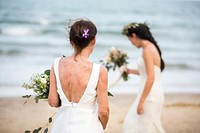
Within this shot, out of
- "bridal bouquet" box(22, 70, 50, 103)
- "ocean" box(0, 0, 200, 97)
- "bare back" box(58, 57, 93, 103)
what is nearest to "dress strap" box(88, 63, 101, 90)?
"bare back" box(58, 57, 93, 103)

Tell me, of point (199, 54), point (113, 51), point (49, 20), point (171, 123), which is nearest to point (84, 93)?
point (113, 51)

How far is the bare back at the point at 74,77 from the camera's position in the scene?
3.34m

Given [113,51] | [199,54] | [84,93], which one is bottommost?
[199,54]

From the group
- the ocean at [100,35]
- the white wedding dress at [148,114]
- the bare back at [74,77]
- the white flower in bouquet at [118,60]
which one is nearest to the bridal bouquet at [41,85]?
the bare back at [74,77]

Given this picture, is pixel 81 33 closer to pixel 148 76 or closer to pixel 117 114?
pixel 148 76

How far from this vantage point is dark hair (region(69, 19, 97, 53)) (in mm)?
3301


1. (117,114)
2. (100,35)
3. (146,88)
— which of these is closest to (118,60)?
(146,88)

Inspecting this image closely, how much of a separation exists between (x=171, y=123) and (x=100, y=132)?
195 inches

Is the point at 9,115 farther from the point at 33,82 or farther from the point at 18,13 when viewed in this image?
the point at 18,13

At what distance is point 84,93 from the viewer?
336 cm

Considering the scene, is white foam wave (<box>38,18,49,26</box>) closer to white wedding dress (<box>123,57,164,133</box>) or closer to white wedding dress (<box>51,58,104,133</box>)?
white wedding dress (<box>123,57,164,133</box>)

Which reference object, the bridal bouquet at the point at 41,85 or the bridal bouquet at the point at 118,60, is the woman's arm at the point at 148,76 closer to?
the bridal bouquet at the point at 118,60

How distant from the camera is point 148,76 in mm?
5461

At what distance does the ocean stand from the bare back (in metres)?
7.07
